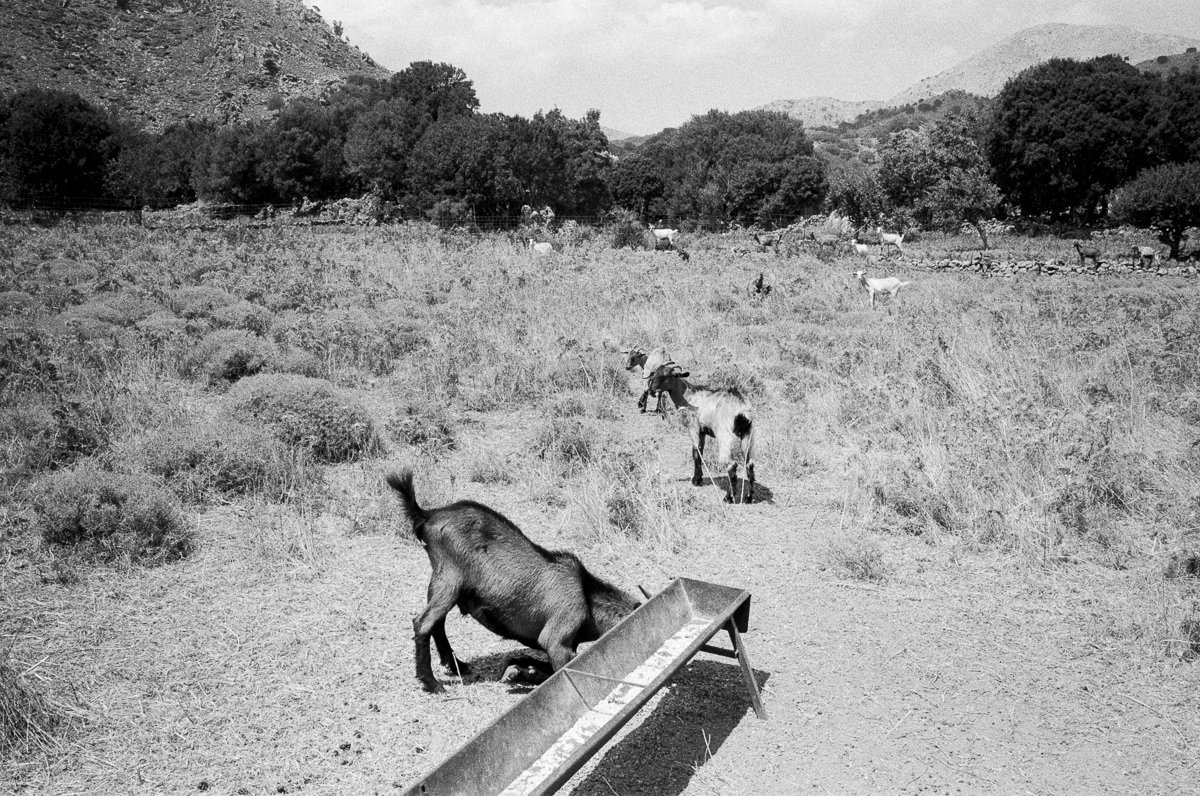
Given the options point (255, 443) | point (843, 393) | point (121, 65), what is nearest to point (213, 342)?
point (255, 443)

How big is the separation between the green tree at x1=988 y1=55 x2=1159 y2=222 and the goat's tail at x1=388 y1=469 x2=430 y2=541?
47.3 m

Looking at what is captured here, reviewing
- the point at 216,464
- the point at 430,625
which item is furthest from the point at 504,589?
the point at 216,464

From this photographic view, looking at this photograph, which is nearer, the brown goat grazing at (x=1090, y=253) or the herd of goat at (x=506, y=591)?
the herd of goat at (x=506, y=591)

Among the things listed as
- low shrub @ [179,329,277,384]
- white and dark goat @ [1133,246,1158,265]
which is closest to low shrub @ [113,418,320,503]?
low shrub @ [179,329,277,384]

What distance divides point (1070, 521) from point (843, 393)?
13.4ft

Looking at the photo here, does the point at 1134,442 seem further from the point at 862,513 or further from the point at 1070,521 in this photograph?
the point at 862,513

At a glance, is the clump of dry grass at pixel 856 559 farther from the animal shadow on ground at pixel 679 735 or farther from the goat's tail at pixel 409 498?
the goat's tail at pixel 409 498

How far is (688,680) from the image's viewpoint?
537 centimetres

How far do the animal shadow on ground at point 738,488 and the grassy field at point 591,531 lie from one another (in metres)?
0.08

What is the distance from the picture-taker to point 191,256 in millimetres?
21562

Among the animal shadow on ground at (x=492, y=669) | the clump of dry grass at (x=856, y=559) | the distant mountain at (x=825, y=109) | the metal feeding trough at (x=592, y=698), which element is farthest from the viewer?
the distant mountain at (x=825, y=109)

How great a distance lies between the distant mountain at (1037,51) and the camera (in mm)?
136000

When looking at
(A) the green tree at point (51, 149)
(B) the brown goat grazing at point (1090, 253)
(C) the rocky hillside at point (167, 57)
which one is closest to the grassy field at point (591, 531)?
(B) the brown goat grazing at point (1090, 253)

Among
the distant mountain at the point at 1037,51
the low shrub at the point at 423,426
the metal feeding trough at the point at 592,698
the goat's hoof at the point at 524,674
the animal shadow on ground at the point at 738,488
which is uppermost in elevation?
the distant mountain at the point at 1037,51
